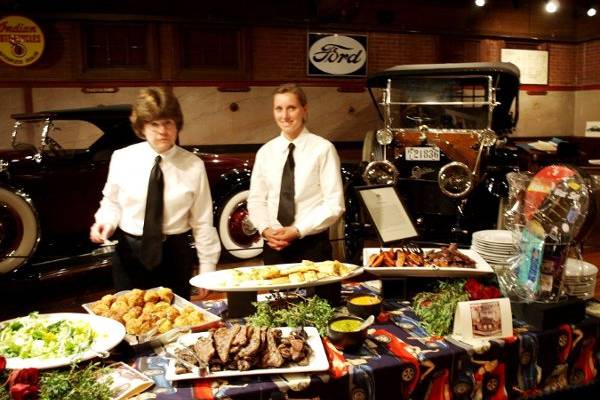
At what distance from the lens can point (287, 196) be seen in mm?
2879

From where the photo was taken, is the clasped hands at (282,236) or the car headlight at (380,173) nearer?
the clasped hands at (282,236)

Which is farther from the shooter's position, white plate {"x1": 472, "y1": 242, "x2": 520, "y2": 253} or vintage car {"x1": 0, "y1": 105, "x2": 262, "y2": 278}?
vintage car {"x1": 0, "y1": 105, "x2": 262, "y2": 278}

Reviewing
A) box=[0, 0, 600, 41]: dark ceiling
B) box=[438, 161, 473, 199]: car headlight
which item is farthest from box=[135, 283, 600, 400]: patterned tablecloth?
box=[0, 0, 600, 41]: dark ceiling

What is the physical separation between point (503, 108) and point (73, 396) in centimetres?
557

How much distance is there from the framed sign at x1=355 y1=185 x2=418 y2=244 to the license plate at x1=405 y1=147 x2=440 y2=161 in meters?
2.81

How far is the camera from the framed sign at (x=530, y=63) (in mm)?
12125

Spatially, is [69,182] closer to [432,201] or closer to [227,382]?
[432,201]

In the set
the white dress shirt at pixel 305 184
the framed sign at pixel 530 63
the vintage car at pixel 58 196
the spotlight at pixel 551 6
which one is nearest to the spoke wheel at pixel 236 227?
the vintage car at pixel 58 196

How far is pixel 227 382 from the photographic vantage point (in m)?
1.66

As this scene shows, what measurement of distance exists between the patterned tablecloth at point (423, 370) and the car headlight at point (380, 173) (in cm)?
301

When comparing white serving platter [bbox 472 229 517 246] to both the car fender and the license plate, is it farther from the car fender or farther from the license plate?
the car fender

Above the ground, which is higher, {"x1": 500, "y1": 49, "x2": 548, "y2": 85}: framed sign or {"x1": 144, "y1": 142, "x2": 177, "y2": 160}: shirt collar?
{"x1": 500, "y1": 49, "x2": 548, "y2": 85}: framed sign

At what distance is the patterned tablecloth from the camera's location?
165cm

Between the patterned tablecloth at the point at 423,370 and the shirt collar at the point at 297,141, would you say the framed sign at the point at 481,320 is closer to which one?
the patterned tablecloth at the point at 423,370
